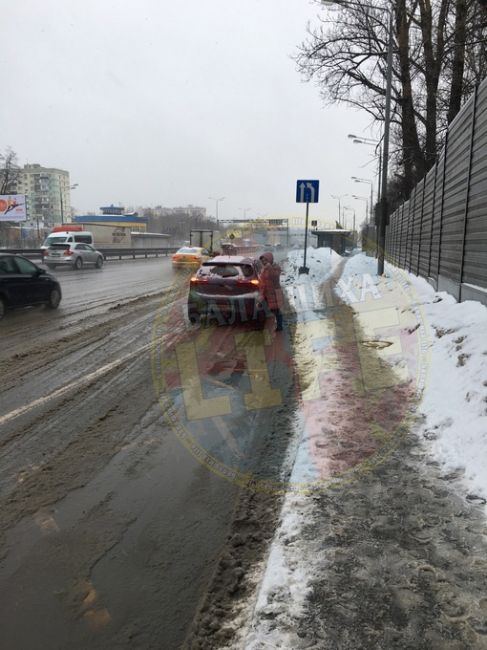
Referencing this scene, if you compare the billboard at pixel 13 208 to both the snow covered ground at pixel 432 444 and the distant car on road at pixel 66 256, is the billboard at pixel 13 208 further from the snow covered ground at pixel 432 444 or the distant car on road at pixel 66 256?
the snow covered ground at pixel 432 444

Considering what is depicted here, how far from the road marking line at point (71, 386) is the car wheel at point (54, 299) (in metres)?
5.18

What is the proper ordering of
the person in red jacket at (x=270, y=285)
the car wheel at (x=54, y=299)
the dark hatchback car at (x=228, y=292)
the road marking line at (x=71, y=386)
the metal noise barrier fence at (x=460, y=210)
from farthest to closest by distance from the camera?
the car wheel at (x=54, y=299)
the dark hatchback car at (x=228, y=292)
the person in red jacket at (x=270, y=285)
the metal noise barrier fence at (x=460, y=210)
the road marking line at (x=71, y=386)

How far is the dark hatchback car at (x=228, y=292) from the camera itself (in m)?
9.86

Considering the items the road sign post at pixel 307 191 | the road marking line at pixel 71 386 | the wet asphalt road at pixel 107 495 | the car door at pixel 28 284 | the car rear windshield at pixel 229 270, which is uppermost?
the road sign post at pixel 307 191

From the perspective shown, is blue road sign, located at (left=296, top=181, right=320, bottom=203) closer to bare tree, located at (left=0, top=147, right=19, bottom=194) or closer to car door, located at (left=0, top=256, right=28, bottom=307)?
car door, located at (left=0, top=256, right=28, bottom=307)

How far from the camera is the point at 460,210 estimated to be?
842cm

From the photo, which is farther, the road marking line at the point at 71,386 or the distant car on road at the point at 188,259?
the distant car on road at the point at 188,259

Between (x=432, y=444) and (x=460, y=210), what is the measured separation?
5713 millimetres

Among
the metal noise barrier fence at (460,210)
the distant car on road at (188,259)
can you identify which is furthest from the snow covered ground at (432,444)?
the distant car on road at (188,259)

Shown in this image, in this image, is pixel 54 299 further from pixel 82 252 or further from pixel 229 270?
pixel 82 252

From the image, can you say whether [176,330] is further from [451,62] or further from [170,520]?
[451,62]

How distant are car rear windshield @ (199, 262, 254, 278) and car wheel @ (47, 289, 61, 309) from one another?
454 cm

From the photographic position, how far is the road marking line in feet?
16.5

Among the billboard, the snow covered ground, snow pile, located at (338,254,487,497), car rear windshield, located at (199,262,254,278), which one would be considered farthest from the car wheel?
the billboard
